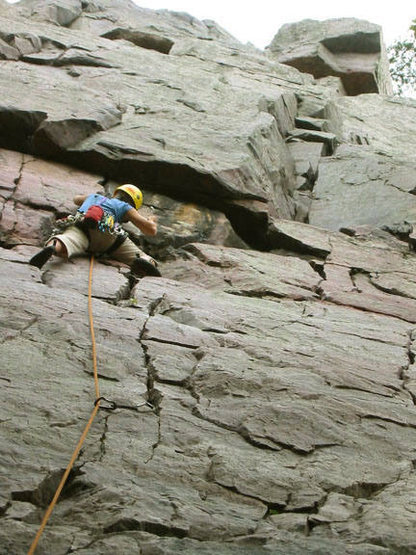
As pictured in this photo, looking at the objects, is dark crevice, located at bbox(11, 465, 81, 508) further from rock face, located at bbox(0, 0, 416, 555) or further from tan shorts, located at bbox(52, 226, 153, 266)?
tan shorts, located at bbox(52, 226, 153, 266)

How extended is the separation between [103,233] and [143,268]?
61 centimetres

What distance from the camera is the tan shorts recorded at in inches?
289

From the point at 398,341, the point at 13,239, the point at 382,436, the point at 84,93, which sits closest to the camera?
the point at 382,436

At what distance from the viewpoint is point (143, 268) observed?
7.52 m

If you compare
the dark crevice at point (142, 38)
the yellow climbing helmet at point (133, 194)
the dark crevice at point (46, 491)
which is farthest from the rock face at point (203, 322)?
the dark crevice at point (142, 38)

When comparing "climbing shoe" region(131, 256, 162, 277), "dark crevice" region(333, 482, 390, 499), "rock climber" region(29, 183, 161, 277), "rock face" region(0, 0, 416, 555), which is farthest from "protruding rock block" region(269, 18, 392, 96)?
"dark crevice" region(333, 482, 390, 499)

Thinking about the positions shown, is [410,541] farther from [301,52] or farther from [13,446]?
[301,52]

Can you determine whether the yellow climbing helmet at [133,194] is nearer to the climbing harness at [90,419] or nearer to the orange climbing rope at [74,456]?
the climbing harness at [90,419]

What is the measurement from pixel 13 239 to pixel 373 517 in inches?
207

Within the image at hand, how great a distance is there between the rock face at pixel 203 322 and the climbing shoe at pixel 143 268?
18 centimetres

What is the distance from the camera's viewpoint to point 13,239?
25.0 ft

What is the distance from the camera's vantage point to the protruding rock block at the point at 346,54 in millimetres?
18859

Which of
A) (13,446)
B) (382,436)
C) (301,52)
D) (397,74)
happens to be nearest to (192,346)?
(382,436)

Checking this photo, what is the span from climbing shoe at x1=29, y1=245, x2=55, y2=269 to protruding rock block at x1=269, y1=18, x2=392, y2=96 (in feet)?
46.0
